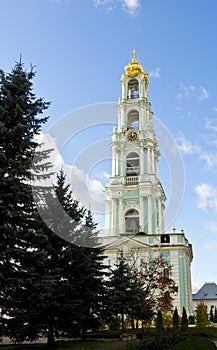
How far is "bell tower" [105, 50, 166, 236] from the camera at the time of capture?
42219mm

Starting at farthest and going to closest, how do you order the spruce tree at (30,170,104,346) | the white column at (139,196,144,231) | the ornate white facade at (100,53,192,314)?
the white column at (139,196,144,231) → the ornate white facade at (100,53,192,314) → the spruce tree at (30,170,104,346)

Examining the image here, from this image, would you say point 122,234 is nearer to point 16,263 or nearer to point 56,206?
point 56,206

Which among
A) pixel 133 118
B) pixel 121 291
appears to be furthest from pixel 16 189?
pixel 133 118

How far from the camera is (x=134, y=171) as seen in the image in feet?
148

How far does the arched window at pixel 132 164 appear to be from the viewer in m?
45.2

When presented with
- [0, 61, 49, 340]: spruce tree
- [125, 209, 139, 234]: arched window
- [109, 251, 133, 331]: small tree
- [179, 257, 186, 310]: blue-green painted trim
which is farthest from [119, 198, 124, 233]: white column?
[0, 61, 49, 340]: spruce tree

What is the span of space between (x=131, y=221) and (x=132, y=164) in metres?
7.10

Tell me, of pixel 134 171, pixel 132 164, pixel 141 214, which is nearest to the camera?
pixel 141 214

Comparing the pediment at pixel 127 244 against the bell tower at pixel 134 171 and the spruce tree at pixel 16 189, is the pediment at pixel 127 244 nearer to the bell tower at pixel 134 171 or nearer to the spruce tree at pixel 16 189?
the bell tower at pixel 134 171

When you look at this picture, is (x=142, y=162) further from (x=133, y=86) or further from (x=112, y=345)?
(x=112, y=345)

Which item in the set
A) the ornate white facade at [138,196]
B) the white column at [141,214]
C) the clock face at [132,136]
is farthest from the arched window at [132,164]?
the white column at [141,214]

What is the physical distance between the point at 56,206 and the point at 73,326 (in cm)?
546

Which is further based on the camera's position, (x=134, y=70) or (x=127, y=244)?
(x=134, y=70)

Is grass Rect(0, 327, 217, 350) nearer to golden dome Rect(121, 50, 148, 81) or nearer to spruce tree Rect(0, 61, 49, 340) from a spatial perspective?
spruce tree Rect(0, 61, 49, 340)
